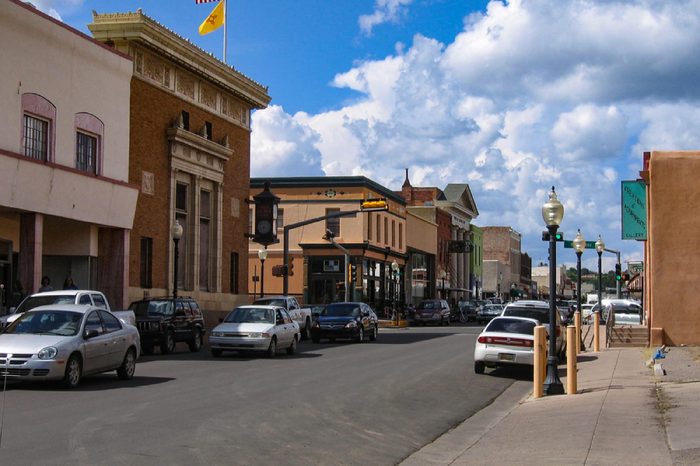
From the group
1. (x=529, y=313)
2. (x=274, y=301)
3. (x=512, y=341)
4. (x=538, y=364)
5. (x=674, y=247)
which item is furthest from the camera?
(x=274, y=301)

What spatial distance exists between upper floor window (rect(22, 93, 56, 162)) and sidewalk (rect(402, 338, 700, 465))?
19.4 metres

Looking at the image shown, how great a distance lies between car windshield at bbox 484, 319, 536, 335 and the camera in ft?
75.0

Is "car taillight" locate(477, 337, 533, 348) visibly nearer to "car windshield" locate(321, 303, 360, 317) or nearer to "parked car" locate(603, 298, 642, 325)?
"car windshield" locate(321, 303, 360, 317)

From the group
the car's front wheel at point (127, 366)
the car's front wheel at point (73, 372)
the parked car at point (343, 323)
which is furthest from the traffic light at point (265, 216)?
the car's front wheel at point (73, 372)

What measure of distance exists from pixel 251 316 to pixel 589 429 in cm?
1708

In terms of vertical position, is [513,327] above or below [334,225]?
below

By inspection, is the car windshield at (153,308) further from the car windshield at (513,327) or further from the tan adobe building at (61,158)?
the car windshield at (513,327)

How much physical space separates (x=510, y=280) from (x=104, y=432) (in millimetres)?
124816

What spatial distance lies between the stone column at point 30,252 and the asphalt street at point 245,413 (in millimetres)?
8231

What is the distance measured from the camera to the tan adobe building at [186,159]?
39438mm

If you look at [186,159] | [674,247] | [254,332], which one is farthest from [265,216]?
[674,247]

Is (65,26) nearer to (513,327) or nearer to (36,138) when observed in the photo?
(36,138)

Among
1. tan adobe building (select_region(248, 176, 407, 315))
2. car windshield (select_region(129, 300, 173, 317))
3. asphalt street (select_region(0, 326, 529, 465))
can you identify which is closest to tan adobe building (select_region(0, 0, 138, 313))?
car windshield (select_region(129, 300, 173, 317))

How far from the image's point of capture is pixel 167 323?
29125mm
